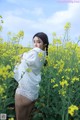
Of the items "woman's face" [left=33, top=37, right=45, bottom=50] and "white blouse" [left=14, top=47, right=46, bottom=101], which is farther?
"woman's face" [left=33, top=37, right=45, bottom=50]

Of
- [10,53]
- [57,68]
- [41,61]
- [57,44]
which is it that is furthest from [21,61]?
[57,44]

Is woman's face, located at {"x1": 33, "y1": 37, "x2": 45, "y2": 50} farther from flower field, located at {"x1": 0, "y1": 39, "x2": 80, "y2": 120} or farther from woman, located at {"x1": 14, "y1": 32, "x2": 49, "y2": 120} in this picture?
flower field, located at {"x1": 0, "y1": 39, "x2": 80, "y2": 120}

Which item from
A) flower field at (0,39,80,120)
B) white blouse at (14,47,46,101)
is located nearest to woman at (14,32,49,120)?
white blouse at (14,47,46,101)

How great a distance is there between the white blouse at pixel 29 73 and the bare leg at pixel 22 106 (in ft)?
0.15

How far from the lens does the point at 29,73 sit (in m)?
3.64

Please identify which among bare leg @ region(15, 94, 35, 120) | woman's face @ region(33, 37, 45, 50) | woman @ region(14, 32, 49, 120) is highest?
woman's face @ region(33, 37, 45, 50)

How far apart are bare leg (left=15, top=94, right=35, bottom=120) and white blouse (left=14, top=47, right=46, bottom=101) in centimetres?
5

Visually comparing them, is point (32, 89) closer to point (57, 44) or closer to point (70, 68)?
point (70, 68)

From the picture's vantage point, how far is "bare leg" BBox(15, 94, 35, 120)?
368 cm

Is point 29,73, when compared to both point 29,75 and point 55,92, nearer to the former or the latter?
point 29,75

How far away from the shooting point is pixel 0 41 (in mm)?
4992

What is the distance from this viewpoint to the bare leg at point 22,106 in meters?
3.68

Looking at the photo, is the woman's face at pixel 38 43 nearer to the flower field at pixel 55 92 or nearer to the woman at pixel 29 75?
the woman at pixel 29 75

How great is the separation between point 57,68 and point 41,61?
25cm
